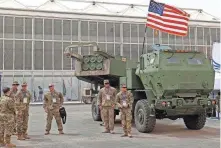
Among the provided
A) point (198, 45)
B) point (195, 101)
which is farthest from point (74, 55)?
point (198, 45)

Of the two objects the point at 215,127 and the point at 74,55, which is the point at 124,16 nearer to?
the point at 74,55

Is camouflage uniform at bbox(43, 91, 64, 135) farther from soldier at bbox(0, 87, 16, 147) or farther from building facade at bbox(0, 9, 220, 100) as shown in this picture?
building facade at bbox(0, 9, 220, 100)

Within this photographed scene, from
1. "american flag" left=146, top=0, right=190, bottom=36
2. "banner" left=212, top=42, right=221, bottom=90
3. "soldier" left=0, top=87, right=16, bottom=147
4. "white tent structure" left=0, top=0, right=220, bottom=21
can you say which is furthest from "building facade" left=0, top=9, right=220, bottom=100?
"soldier" left=0, top=87, right=16, bottom=147

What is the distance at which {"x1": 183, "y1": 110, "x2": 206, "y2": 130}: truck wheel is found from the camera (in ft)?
39.7

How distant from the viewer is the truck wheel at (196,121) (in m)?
12.1

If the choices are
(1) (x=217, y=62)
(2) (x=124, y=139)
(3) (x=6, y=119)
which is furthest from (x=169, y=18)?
(3) (x=6, y=119)

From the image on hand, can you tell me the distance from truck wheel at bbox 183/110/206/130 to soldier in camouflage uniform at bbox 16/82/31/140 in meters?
5.41

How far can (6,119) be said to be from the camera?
28.7ft

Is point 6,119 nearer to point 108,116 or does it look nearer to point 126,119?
point 126,119

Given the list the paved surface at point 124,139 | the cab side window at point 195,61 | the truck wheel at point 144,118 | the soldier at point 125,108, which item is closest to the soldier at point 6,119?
the paved surface at point 124,139

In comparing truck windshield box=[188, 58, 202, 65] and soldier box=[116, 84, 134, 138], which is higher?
truck windshield box=[188, 58, 202, 65]

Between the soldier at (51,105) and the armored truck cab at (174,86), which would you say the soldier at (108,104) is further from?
the soldier at (51,105)

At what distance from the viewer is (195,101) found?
11180mm

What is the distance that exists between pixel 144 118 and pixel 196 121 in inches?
81.6
